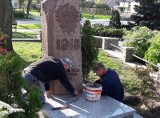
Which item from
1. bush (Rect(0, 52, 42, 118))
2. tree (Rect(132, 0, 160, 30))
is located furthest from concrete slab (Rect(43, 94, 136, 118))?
tree (Rect(132, 0, 160, 30))

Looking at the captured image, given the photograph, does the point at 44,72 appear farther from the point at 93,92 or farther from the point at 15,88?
the point at 15,88

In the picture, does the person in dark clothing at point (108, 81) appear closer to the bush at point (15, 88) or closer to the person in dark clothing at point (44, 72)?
the person in dark clothing at point (44, 72)

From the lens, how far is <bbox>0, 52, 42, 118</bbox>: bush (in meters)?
3.90

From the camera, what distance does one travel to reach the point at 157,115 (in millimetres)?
6516

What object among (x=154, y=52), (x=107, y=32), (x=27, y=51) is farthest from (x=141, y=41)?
(x=27, y=51)

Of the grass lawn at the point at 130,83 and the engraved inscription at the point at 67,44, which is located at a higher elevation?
the engraved inscription at the point at 67,44

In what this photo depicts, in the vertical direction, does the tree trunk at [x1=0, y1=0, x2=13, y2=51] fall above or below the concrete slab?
above

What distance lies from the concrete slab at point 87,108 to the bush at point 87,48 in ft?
5.79

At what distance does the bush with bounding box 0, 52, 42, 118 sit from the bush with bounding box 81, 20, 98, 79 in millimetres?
3833

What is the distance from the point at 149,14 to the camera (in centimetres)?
1923

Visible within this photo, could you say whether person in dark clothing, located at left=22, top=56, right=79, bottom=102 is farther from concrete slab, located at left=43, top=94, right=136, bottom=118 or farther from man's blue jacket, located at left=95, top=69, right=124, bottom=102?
man's blue jacket, located at left=95, top=69, right=124, bottom=102

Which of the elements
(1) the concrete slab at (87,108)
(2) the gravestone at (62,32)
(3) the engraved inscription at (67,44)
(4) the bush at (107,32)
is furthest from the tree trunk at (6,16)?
(1) the concrete slab at (87,108)

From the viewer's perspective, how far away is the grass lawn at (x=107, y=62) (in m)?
8.64

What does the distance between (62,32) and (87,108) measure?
1601mm
